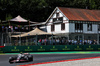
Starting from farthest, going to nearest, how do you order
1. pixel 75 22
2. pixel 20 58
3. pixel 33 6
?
1. pixel 33 6
2. pixel 75 22
3. pixel 20 58

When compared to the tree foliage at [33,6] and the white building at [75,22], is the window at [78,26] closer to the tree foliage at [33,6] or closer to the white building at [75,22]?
the white building at [75,22]

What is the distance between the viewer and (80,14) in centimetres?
5225

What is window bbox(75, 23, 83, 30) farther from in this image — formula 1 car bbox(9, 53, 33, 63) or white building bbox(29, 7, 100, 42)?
formula 1 car bbox(9, 53, 33, 63)

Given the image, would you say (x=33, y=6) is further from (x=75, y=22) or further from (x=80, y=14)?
(x=75, y=22)

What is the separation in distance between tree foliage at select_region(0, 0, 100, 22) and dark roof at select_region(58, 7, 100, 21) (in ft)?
46.5

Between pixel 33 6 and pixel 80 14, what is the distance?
19550 mm

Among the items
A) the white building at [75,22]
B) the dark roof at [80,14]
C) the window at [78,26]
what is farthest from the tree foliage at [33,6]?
the window at [78,26]

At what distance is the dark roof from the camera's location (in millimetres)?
50175

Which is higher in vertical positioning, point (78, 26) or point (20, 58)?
point (78, 26)

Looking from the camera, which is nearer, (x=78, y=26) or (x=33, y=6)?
A: (x=78, y=26)

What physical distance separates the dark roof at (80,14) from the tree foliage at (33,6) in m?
14.2

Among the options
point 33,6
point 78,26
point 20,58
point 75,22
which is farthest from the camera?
point 33,6

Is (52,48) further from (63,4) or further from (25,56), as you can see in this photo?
(63,4)

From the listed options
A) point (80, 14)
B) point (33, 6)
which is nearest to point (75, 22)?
point (80, 14)
